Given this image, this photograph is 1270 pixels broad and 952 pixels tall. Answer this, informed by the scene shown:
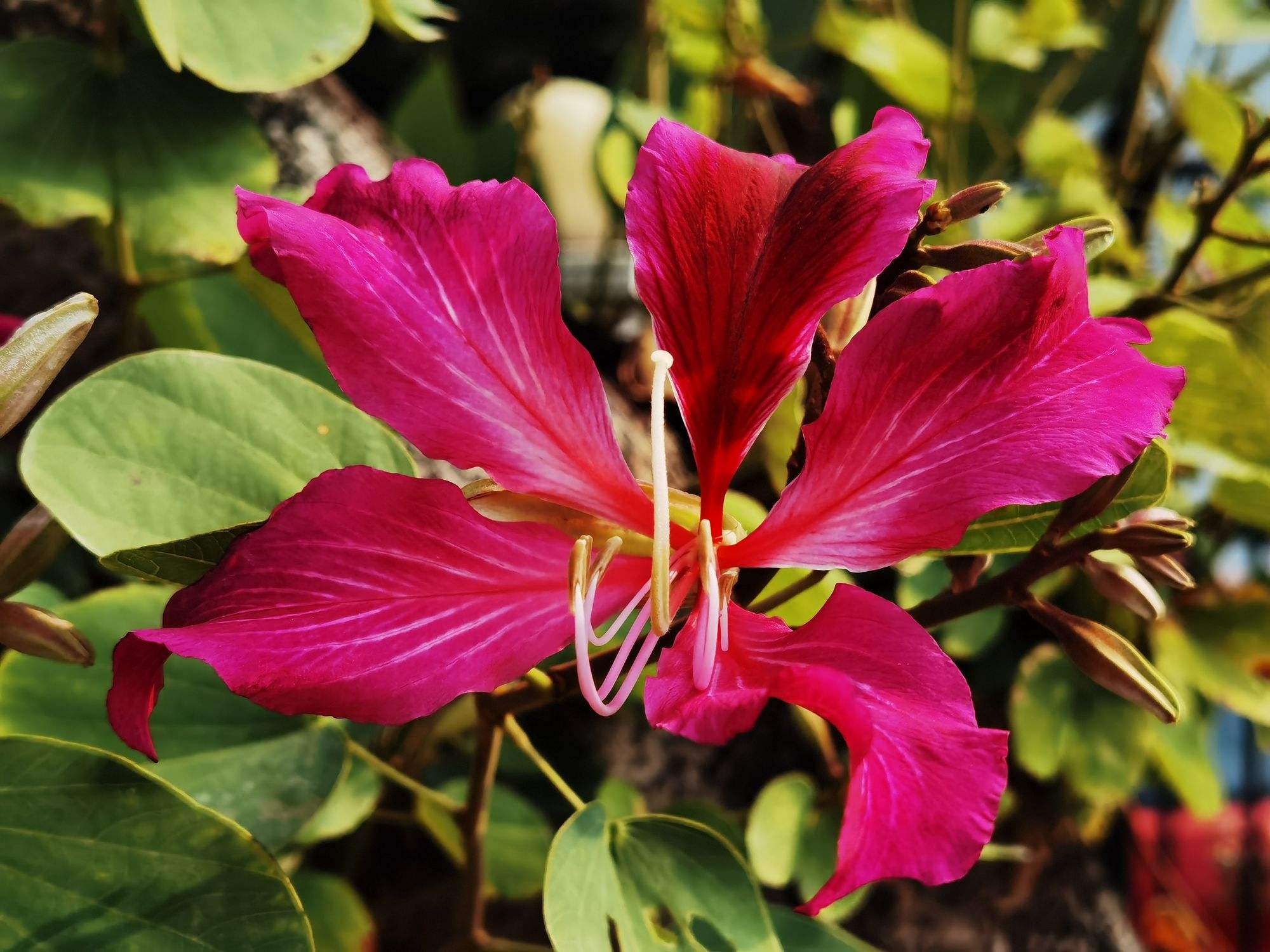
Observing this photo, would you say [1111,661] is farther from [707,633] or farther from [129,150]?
[129,150]

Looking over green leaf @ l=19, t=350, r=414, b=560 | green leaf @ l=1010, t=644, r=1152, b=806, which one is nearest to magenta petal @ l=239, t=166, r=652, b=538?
green leaf @ l=19, t=350, r=414, b=560

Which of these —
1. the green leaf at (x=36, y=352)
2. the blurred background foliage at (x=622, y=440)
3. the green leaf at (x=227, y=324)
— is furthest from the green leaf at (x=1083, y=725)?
the green leaf at (x=36, y=352)

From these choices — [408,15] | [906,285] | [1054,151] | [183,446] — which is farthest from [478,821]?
[1054,151]

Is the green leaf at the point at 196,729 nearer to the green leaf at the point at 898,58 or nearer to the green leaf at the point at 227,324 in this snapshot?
the green leaf at the point at 227,324

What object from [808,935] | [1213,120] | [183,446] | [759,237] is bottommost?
[808,935]

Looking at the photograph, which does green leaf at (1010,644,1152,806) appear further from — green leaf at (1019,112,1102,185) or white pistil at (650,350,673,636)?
white pistil at (650,350,673,636)

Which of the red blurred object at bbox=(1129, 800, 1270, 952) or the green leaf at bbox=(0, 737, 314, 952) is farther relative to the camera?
the red blurred object at bbox=(1129, 800, 1270, 952)
